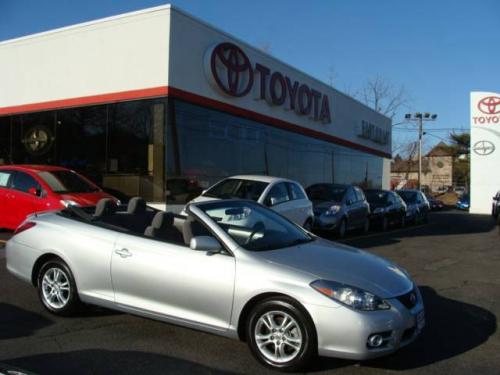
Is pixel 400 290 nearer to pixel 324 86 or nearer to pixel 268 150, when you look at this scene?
pixel 268 150

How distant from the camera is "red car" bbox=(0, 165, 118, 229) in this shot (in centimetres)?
1083

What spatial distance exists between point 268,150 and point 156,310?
47.3 feet

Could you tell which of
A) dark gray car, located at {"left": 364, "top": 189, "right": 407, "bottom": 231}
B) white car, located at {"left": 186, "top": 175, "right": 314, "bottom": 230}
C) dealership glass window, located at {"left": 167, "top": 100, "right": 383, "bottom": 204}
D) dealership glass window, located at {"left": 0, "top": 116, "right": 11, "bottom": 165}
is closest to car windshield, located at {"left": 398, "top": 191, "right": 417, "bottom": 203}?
dark gray car, located at {"left": 364, "top": 189, "right": 407, "bottom": 231}

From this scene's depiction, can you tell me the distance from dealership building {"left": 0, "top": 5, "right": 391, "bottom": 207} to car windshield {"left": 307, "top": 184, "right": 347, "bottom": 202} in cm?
265

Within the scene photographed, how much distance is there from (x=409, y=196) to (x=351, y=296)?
20.6 m

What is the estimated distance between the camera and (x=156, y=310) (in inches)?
196

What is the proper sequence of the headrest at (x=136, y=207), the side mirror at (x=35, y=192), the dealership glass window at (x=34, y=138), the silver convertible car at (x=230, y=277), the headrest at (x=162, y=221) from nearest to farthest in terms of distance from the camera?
the silver convertible car at (x=230, y=277), the headrest at (x=162, y=221), the headrest at (x=136, y=207), the side mirror at (x=35, y=192), the dealership glass window at (x=34, y=138)

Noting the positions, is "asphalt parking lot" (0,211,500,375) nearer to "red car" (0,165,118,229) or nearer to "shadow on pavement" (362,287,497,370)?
"shadow on pavement" (362,287,497,370)

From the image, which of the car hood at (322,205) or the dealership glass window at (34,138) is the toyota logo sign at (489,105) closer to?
the car hood at (322,205)

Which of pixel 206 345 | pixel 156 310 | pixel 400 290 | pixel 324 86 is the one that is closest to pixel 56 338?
pixel 156 310

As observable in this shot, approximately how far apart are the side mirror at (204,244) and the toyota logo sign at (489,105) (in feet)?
116

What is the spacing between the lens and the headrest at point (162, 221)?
551 cm

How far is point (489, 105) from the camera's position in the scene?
118 ft

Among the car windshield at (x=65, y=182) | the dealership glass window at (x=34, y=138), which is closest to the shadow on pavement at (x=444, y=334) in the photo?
the car windshield at (x=65, y=182)
